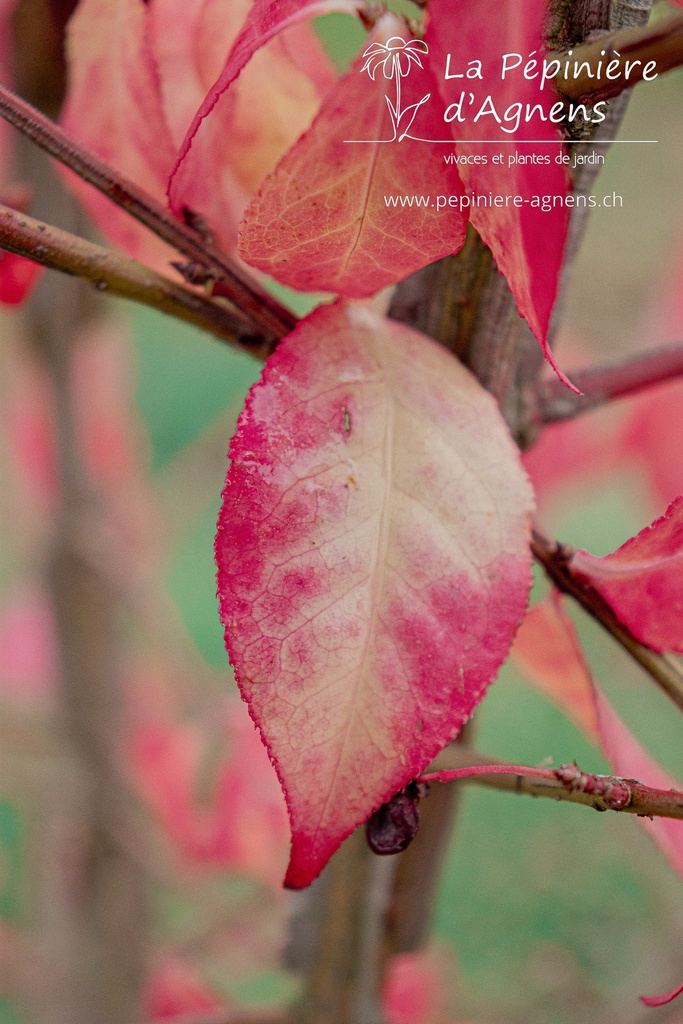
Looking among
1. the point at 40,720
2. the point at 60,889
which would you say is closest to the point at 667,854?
the point at 60,889

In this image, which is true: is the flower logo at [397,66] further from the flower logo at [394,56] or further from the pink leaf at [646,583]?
the pink leaf at [646,583]

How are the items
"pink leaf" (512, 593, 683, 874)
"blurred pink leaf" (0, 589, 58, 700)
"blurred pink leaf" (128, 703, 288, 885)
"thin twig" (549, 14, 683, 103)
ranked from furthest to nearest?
1. "blurred pink leaf" (0, 589, 58, 700)
2. "blurred pink leaf" (128, 703, 288, 885)
3. "pink leaf" (512, 593, 683, 874)
4. "thin twig" (549, 14, 683, 103)

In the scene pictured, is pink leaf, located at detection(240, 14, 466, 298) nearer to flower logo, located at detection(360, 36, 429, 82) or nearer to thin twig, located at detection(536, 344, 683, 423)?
flower logo, located at detection(360, 36, 429, 82)

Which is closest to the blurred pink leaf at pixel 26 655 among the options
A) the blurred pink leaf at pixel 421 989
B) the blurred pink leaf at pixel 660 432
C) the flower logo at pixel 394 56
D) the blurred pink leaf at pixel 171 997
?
the blurred pink leaf at pixel 171 997

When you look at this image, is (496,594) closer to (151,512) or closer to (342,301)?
(342,301)

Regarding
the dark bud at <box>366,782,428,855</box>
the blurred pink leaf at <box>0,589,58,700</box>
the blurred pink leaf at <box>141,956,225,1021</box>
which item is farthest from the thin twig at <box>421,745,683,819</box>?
the blurred pink leaf at <box>0,589,58,700</box>
